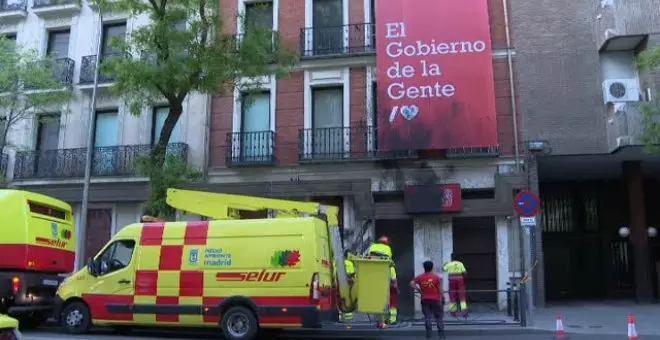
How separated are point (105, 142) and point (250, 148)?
5.55 m

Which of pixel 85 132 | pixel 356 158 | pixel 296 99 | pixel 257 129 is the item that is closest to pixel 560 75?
pixel 356 158

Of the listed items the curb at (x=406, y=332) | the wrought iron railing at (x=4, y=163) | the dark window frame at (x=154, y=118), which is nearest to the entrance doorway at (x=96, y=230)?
the dark window frame at (x=154, y=118)

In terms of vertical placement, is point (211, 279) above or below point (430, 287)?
above

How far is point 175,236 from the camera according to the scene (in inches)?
485

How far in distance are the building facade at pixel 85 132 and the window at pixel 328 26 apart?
4.18 meters

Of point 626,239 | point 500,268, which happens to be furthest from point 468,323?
point 626,239

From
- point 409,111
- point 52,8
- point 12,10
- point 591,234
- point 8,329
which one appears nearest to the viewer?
point 8,329

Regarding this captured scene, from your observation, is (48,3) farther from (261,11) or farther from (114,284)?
(114,284)

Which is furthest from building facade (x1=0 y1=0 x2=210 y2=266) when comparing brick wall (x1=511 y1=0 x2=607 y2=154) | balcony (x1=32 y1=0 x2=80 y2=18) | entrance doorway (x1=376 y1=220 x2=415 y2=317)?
brick wall (x1=511 y1=0 x2=607 y2=154)

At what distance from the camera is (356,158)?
18.4m

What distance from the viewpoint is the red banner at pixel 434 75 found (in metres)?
18.0

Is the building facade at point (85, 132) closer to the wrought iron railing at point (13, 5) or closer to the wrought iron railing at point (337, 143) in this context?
the wrought iron railing at point (13, 5)

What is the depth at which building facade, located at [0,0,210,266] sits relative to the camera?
2005 centimetres

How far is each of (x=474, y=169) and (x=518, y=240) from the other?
A: 7.86ft
